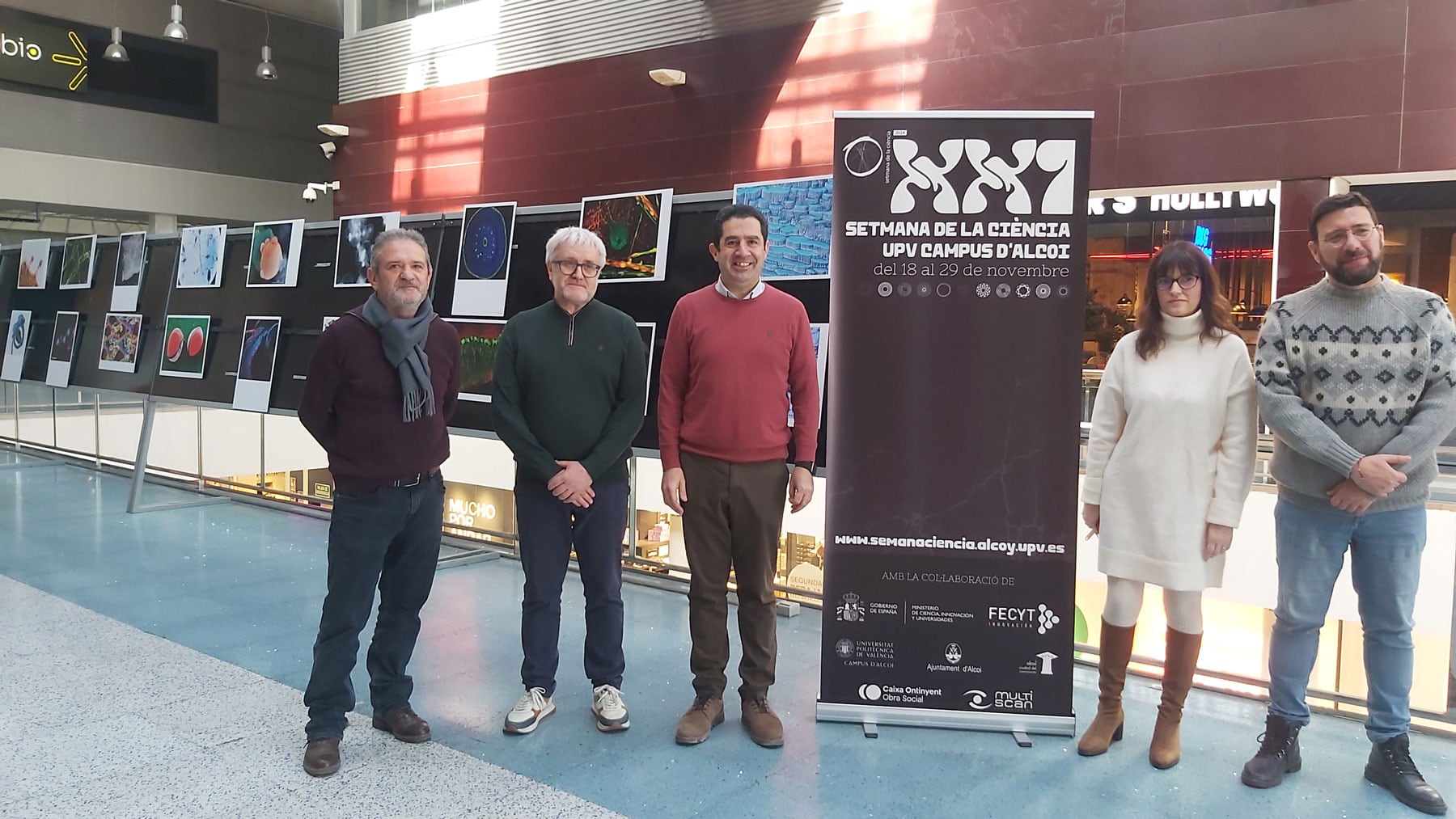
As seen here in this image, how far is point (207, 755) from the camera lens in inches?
118

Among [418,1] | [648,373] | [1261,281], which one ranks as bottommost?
[648,373]

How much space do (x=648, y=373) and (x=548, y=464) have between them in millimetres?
1485

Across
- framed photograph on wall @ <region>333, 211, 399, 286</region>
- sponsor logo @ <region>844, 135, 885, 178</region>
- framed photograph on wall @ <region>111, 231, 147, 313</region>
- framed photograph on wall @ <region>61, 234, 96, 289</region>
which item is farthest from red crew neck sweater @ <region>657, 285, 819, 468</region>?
framed photograph on wall @ <region>61, 234, 96, 289</region>

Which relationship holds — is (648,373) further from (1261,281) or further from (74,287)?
(1261,281)

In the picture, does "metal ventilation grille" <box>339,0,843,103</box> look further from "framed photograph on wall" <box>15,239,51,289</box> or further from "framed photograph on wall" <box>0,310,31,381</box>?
"framed photograph on wall" <box>0,310,31,381</box>

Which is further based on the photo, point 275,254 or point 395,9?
point 395,9

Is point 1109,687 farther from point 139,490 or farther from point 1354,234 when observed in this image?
point 139,490

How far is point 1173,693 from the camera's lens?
2982mm

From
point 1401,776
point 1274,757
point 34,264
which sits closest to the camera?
point 1401,776

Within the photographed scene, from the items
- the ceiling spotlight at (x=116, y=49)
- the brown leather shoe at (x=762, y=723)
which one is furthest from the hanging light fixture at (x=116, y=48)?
the brown leather shoe at (x=762, y=723)

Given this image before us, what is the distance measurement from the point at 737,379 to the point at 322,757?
1.70 meters

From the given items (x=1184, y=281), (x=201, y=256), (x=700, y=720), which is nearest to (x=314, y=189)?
(x=201, y=256)

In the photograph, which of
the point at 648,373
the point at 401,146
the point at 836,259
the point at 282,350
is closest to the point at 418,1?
the point at 401,146

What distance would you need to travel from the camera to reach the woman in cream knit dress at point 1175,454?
2.85 m
